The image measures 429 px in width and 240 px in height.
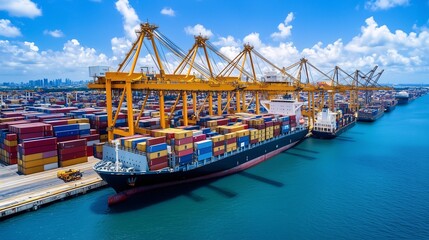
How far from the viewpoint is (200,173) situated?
2477 cm

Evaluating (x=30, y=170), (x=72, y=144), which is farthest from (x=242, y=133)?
(x=30, y=170)

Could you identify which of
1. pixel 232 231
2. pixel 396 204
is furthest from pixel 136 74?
pixel 396 204

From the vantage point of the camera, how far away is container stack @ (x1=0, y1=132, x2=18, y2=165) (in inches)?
1086

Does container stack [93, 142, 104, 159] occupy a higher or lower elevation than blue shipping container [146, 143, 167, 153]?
lower

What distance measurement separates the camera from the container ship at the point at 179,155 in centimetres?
2123

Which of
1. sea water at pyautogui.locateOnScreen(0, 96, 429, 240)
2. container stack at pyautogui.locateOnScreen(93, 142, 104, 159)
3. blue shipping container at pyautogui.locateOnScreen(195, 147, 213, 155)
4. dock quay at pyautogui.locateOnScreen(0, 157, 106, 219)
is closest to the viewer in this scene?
sea water at pyautogui.locateOnScreen(0, 96, 429, 240)

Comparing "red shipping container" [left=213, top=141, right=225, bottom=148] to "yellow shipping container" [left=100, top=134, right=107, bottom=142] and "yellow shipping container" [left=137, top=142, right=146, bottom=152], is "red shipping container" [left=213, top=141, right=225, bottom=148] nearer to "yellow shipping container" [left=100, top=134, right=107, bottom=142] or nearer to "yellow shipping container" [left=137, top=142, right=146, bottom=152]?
"yellow shipping container" [left=137, top=142, right=146, bottom=152]

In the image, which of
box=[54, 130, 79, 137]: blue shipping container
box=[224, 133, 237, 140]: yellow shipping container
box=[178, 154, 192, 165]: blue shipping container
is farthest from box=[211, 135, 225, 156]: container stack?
box=[54, 130, 79, 137]: blue shipping container

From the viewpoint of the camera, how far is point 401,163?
30.6 meters

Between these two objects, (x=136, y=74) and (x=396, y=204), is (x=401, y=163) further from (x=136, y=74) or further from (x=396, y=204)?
(x=136, y=74)

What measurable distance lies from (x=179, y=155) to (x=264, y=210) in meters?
8.00

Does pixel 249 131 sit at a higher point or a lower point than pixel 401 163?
higher

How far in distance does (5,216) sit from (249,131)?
22027 mm

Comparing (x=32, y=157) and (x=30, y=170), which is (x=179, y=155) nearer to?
(x=32, y=157)
